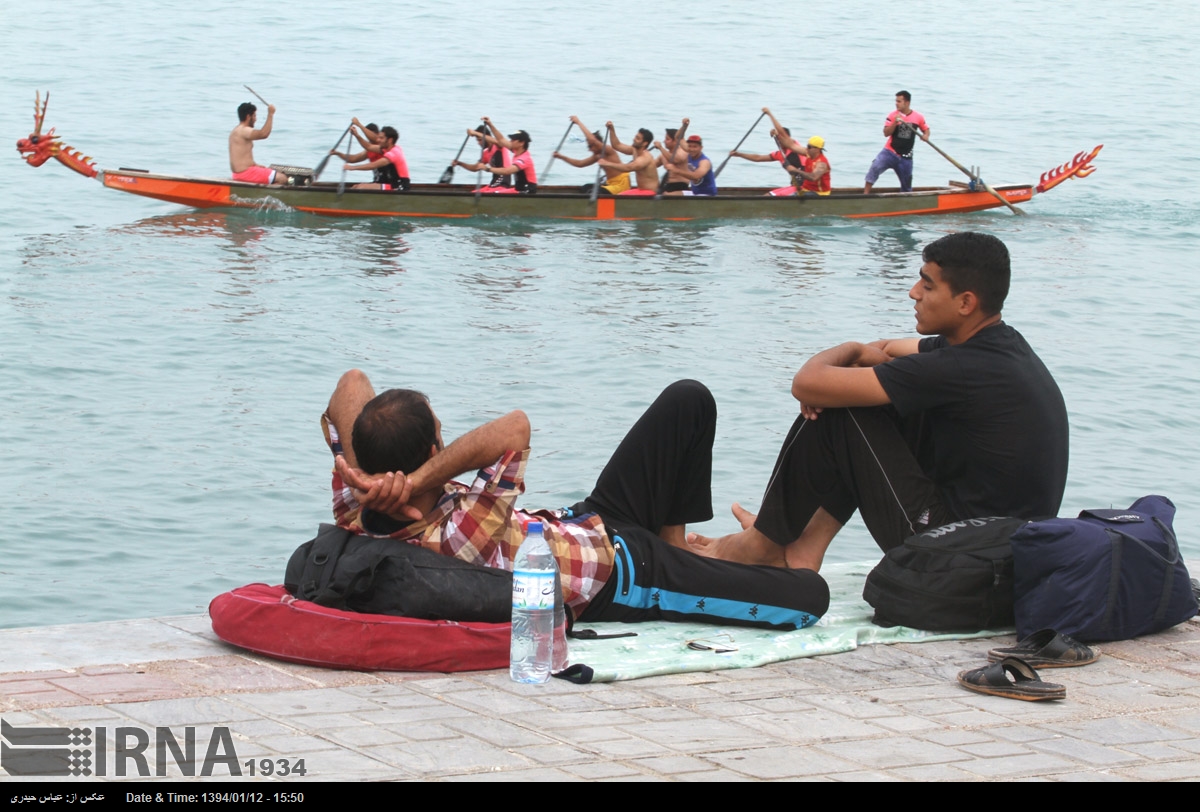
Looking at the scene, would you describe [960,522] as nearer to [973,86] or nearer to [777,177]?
[777,177]

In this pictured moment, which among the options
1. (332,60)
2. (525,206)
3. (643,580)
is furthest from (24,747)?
(332,60)

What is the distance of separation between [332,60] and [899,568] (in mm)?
36978

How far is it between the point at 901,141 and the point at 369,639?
18944 millimetres

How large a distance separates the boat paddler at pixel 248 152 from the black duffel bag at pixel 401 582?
16.3 m

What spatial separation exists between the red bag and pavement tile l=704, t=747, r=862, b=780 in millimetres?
878

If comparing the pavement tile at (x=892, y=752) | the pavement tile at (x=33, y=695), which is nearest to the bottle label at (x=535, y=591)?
the pavement tile at (x=892, y=752)

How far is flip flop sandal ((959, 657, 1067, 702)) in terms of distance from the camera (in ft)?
13.0

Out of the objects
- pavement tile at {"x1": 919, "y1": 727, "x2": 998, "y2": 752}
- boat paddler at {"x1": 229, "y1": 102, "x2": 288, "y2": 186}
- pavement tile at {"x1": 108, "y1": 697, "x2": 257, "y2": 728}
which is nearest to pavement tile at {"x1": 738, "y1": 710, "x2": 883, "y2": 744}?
pavement tile at {"x1": 919, "y1": 727, "x2": 998, "y2": 752}

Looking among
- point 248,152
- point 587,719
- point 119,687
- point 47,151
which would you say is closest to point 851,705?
point 587,719

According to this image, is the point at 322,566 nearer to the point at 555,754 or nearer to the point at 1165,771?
the point at 555,754

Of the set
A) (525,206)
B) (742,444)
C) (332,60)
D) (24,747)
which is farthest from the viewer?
(332,60)

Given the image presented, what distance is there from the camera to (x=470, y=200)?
2012cm

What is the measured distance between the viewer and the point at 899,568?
4.63 m

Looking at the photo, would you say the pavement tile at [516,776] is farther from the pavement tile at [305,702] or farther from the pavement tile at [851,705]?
the pavement tile at [851,705]
